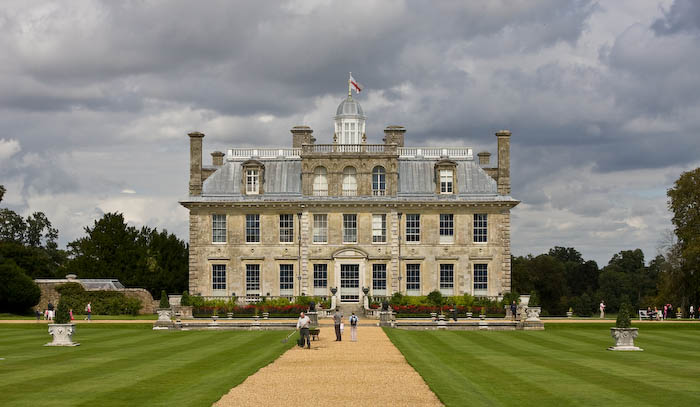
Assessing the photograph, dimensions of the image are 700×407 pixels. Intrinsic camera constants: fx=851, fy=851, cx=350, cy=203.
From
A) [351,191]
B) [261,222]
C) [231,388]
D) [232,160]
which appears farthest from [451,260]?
[231,388]

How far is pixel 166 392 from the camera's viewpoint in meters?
19.5

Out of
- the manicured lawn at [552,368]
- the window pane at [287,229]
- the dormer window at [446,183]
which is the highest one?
the dormer window at [446,183]

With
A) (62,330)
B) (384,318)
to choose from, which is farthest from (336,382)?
(384,318)

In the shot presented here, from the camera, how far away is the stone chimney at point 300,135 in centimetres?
6400

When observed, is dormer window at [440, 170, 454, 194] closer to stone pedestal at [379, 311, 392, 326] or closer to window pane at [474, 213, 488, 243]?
window pane at [474, 213, 488, 243]

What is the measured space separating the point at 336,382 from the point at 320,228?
39.5 m

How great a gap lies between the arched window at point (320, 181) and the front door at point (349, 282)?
18.2 feet

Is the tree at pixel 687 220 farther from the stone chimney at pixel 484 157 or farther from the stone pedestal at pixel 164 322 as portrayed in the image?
the stone pedestal at pixel 164 322

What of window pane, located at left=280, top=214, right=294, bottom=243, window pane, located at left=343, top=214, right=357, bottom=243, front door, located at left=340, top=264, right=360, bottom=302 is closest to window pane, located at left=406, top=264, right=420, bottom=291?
front door, located at left=340, top=264, right=360, bottom=302

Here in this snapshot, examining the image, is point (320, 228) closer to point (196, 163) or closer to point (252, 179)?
point (252, 179)

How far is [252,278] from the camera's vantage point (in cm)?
6069

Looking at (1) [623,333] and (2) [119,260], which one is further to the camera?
(2) [119,260]

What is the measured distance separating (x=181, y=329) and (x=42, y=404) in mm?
25254

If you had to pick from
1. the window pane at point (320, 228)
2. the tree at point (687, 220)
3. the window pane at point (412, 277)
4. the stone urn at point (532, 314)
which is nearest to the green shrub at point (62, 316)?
the stone urn at point (532, 314)
